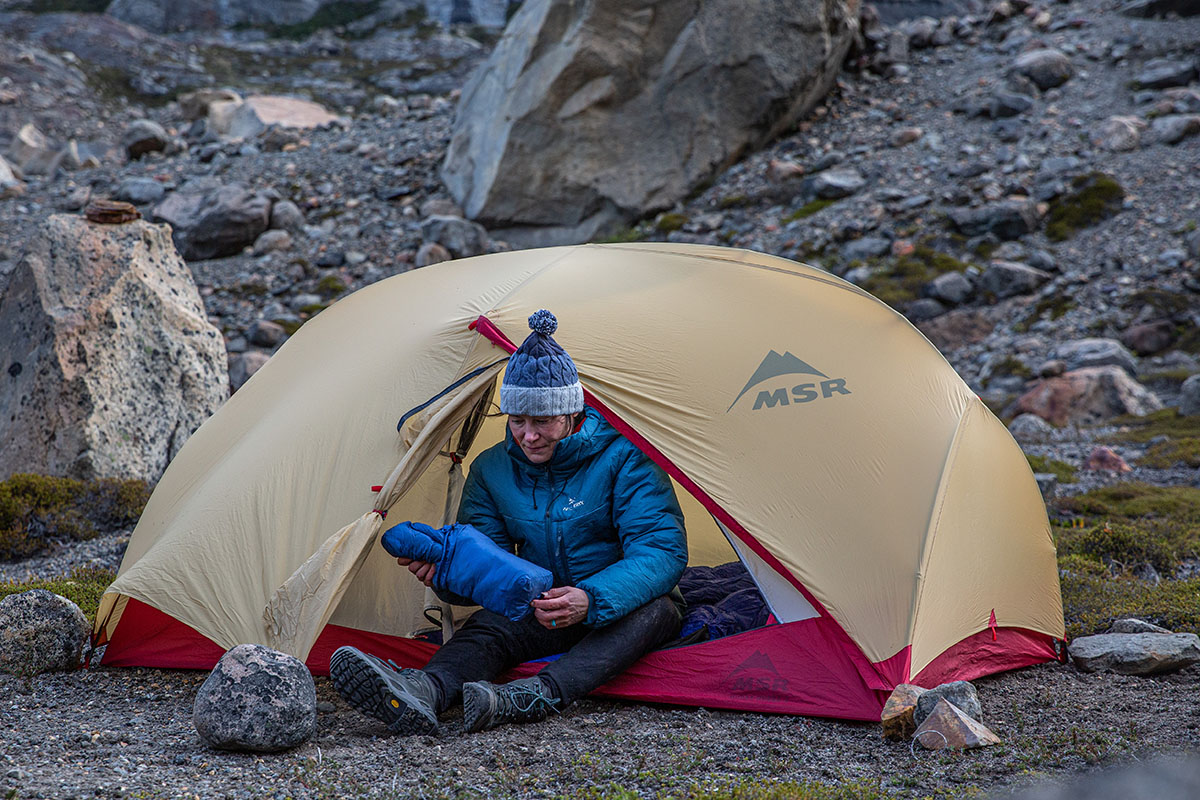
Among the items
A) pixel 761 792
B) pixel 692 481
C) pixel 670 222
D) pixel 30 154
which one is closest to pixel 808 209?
pixel 670 222

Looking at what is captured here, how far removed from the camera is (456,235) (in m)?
19.6

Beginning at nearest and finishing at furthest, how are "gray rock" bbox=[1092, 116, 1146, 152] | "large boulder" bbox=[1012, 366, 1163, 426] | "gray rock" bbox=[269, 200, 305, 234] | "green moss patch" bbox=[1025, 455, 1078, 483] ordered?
1. "green moss patch" bbox=[1025, 455, 1078, 483]
2. "large boulder" bbox=[1012, 366, 1163, 426]
3. "gray rock" bbox=[1092, 116, 1146, 152]
4. "gray rock" bbox=[269, 200, 305, 234]

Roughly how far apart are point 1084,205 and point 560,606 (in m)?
16.7

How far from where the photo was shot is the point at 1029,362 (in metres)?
15.3

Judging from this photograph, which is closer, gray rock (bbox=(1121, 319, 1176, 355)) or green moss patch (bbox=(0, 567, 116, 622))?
green moss patch (bbox=(0, 567, 116, 622))

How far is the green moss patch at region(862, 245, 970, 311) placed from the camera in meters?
16.8

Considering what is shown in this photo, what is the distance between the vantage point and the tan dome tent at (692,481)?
193 inches

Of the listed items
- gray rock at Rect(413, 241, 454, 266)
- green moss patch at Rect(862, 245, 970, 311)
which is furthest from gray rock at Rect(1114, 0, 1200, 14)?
gray rock at Rect(413, 241, 454, 266)

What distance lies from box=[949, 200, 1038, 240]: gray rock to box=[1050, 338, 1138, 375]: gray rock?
3.46 metres

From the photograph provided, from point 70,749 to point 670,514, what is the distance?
2784mm

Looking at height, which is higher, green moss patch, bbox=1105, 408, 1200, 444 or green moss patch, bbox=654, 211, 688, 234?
green moss patch, bbox=654, 211, 688, 234

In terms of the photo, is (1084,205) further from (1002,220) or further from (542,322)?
(542,322)

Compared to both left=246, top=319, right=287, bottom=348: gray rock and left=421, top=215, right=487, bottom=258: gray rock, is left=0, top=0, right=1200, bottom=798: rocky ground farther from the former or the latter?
left=421, top=215, right=487, bottom=258: gray rock

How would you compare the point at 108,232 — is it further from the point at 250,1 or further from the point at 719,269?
the point at 250,1
